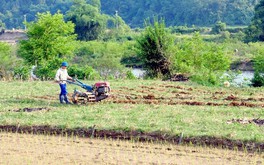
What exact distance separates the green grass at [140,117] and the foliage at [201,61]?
7.90 m

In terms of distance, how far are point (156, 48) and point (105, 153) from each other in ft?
69.0

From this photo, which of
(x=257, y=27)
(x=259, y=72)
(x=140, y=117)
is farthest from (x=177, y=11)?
(x=140, y=117)

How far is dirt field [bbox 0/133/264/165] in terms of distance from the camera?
12.1m

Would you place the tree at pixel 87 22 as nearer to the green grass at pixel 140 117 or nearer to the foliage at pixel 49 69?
the foliage at pixel 49 69

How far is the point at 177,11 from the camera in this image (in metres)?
100

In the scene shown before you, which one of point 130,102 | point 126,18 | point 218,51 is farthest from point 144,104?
point 126,18

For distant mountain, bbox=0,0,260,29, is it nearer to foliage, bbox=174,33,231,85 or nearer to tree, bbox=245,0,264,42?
tree, bbox=245,0,264,42

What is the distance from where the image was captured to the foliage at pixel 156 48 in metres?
33.4

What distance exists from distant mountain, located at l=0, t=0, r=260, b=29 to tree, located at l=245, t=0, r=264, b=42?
2358cm

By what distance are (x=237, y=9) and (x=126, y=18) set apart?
30.3 meters

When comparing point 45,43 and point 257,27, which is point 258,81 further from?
point 257,27

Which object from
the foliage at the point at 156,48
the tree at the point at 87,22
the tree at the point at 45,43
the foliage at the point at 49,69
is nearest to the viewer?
the foliage at the point at 156,48

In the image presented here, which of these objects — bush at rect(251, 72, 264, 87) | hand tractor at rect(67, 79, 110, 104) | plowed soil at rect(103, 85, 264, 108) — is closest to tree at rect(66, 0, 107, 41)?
bush at rect(251, 72, 264, 87)

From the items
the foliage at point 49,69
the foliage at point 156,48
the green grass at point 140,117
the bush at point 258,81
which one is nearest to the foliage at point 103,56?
the foliage at point 49,69
